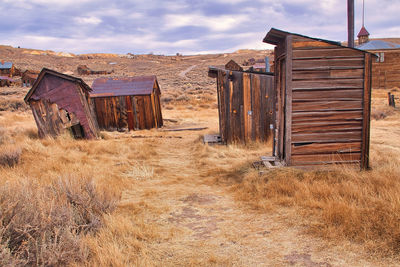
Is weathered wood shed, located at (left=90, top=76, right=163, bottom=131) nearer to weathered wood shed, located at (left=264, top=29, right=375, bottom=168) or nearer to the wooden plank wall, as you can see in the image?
weathered wood shed, located at (left=264, top=29, right=375, bottom=168)

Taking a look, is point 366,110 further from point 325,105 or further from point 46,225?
point 46,225

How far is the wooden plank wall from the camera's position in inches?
202

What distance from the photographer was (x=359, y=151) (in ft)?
17.7

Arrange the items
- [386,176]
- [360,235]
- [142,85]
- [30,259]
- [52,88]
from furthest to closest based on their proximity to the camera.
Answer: [142,85], [52,88], [386,176], [360,235], [30,259]

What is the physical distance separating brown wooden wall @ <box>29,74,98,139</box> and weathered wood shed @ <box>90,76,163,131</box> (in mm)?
3062

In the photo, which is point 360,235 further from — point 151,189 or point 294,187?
point 151,189

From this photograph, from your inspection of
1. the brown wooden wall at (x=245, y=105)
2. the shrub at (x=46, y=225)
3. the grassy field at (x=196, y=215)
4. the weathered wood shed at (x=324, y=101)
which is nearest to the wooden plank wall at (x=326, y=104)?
the weathered wood shed at (x=324, y=101)

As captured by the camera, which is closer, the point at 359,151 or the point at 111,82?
the point at 359,151

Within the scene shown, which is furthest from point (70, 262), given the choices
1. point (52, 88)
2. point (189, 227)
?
point (52, 88)

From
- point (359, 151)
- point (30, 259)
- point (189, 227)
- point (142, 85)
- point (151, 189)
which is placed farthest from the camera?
point (142, 85)

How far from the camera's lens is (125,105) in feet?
40.7

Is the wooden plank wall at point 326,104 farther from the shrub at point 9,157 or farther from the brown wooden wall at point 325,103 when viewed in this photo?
the shrub at point 9,157

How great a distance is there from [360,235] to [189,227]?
6.47ft

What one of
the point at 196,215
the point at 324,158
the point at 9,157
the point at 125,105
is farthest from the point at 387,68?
the point at 9,157
